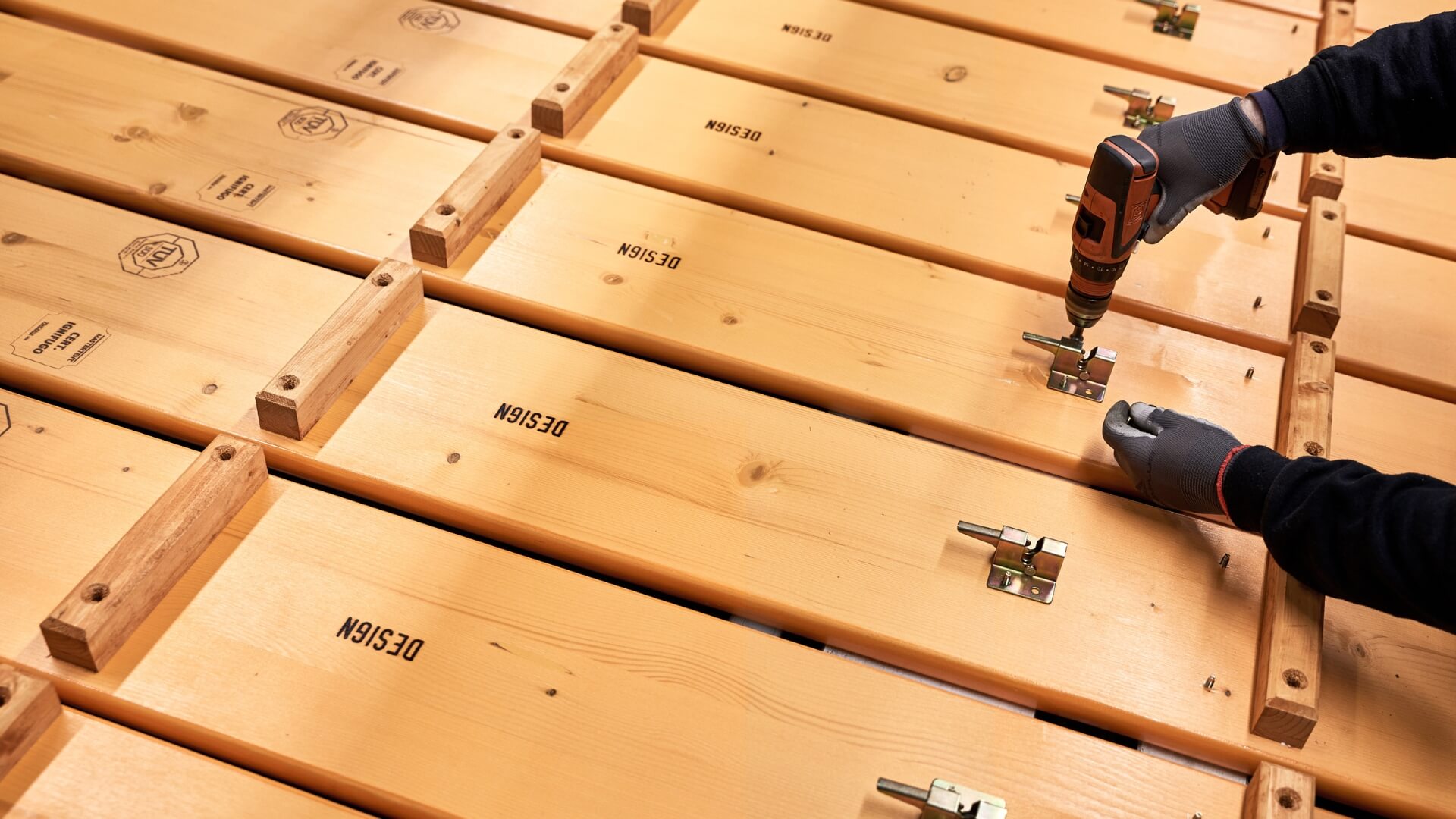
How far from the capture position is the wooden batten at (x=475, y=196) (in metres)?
2.03

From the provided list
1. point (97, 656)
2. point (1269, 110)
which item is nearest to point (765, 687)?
point (97, 656)

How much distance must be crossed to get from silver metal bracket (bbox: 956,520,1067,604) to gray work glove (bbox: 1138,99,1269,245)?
0.58 meters

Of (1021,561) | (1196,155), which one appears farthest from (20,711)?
(1196,155)

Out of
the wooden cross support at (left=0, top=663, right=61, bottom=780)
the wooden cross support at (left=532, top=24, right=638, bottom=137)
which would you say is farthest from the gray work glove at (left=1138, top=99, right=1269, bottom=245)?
the wooden cross support at (left=0, top=663, right=61, bottom=780)

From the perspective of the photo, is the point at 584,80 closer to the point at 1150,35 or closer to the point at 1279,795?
the point at 1150,35

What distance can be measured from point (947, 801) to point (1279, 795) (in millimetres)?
429

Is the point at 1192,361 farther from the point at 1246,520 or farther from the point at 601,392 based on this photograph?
the point at 601,392

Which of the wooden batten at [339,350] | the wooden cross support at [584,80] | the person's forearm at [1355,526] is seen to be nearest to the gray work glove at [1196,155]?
the person's forearm at [1355,526]

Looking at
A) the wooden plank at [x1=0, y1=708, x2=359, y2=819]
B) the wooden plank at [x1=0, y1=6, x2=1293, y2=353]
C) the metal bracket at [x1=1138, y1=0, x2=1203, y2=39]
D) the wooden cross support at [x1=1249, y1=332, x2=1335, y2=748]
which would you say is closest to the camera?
the wooden plank at [x1=0, y1=708, x2=359, y2=819]

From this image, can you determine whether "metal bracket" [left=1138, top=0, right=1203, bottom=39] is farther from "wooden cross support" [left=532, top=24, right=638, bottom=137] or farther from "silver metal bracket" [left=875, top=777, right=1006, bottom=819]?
"silver metal bracket" [left=875, top=777, right=1006, bottom=819]

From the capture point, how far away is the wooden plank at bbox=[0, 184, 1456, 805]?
61.7 inches

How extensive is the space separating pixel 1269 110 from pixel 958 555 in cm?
90

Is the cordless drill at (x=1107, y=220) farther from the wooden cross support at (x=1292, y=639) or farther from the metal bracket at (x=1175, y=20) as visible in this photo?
the metal bracket at (x=1175, y=20)

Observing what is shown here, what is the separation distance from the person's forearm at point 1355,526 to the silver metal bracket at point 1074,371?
0.31 m
